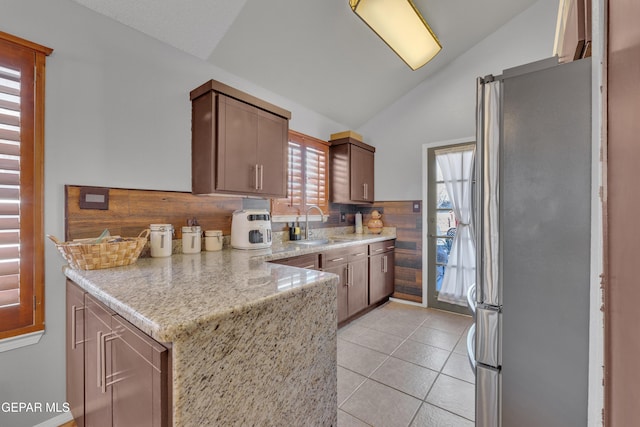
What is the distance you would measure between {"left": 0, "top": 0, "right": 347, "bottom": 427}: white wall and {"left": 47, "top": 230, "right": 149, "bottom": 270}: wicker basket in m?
0.32

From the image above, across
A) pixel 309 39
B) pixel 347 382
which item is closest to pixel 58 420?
pixel 347 382

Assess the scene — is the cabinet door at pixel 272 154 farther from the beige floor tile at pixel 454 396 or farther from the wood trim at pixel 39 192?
the beige floor tile at pixel 454 396

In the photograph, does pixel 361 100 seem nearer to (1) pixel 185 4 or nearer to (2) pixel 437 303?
(1) pixel 185 4

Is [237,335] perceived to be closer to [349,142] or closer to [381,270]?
[381,270]

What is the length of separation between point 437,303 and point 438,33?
306 cm

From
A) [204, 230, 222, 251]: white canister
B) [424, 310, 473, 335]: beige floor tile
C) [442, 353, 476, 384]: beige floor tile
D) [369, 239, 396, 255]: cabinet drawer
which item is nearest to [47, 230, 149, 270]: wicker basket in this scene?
[204, 230, 222, 251]: white canister

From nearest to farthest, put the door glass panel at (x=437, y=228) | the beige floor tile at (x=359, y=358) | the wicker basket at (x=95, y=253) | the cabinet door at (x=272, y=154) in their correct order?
1. the wicker basket at (x=95, y=253)
2. the beige floor tile at (x=359, y=358)
3. the cabinet door at (x=272, y=154)
4. the door glass panel at (x=437, y=228)

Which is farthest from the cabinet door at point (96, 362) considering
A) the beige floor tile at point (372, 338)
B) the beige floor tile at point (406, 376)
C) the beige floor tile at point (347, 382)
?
the beige floor tile at point (372, 338)

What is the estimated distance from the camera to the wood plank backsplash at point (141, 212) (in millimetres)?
1611

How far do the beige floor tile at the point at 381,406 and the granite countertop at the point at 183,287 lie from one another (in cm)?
102

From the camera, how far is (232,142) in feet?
6.93

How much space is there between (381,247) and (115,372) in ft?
9.56

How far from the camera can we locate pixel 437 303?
3.38m

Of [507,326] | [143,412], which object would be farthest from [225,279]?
[507,326]
